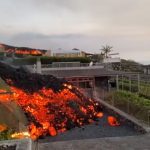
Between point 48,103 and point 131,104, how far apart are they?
501 cm

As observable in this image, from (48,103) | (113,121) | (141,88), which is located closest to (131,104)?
(113,121)

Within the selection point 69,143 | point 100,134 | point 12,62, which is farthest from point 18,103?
point 12,62

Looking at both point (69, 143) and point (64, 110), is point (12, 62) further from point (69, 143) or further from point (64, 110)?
point (69, 143)

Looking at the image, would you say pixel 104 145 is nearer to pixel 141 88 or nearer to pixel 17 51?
pixel 141 88

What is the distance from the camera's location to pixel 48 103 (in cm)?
2173

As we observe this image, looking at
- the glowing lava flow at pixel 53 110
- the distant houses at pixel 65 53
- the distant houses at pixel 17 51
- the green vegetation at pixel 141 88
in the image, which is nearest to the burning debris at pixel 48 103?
the glowing lava flow at pixel 53 110

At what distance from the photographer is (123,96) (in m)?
26.8

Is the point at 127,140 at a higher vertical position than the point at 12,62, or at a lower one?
lower

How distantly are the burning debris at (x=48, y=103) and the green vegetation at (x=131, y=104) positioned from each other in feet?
4.72

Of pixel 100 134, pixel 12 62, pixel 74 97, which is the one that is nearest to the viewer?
pixel 100 134

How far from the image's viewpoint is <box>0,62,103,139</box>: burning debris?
63.7ft

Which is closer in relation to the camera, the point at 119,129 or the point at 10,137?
the point at 10,137

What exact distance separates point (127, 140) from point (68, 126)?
5848 millimetres

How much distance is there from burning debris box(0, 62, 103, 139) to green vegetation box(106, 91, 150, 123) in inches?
56.6
